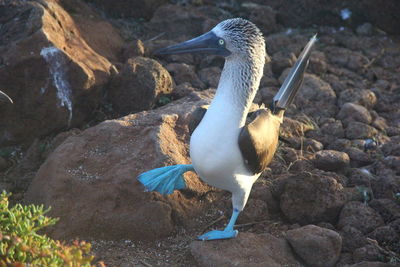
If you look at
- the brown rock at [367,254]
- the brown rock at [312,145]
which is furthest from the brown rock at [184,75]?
the brown rock at [367,254]

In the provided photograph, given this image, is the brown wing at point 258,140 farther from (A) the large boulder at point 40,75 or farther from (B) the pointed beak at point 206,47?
(A) the large boulder at point 40,75

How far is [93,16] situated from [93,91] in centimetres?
138

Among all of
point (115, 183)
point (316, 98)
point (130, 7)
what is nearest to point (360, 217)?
point (115, 183)

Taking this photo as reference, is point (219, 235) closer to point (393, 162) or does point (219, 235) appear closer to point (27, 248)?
point (27, 248)

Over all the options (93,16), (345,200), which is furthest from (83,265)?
(93,16)

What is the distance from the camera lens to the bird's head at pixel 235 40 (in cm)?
381

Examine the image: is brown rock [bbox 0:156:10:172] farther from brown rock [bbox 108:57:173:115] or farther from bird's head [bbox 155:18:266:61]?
bird's head [bbox 155:18:266:61]

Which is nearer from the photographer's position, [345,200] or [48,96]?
[345,200]

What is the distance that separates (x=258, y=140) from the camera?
12.9 ft

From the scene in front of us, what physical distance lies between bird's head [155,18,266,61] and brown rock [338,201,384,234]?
1.42 meters

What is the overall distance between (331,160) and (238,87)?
151 centimetres

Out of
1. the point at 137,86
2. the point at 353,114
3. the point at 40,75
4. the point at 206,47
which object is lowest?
the point at 353,114

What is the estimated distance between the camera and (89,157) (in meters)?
4.41

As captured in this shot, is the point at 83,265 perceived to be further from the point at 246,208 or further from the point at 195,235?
the point at 246,208
